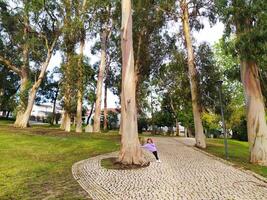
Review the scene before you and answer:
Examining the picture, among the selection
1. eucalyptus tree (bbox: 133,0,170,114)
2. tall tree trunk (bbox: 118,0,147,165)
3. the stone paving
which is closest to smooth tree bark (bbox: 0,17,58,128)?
eucalyptus tree (bbox: 133,0,170,114)

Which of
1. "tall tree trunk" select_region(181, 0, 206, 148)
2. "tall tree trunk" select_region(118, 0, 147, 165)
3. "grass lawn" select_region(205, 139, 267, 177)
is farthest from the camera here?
"tall tree trunk" select_region(181, 0, 206, 148)

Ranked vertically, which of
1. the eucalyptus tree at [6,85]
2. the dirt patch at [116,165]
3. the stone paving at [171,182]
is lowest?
the stone paving at [171,182]

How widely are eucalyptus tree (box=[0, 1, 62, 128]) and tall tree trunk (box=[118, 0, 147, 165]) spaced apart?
63.1 ft

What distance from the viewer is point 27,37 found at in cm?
3788

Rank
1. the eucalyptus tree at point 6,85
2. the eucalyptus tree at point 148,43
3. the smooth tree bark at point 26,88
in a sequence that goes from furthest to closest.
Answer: the eucalyptus tree at point 6,85, the smooth tree bark at point 26,88, the eucalyptus tree at point 148,43

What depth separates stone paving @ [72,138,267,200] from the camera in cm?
995

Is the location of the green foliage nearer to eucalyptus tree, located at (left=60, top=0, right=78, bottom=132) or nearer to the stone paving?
the stone paving

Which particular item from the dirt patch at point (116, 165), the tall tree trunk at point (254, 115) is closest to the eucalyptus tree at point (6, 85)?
the dirt patch at point (116, 165)

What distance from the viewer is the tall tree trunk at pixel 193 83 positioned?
25748 millimetres

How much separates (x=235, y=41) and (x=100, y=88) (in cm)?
2159

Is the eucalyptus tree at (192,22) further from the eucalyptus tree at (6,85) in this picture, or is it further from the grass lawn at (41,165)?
the eucalyptus tree at (6,85)

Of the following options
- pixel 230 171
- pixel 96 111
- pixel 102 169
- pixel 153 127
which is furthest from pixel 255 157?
pixel 153 127

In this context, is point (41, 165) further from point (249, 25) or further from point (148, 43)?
point (148, 43)

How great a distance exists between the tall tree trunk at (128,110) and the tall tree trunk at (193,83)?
10.0 m
